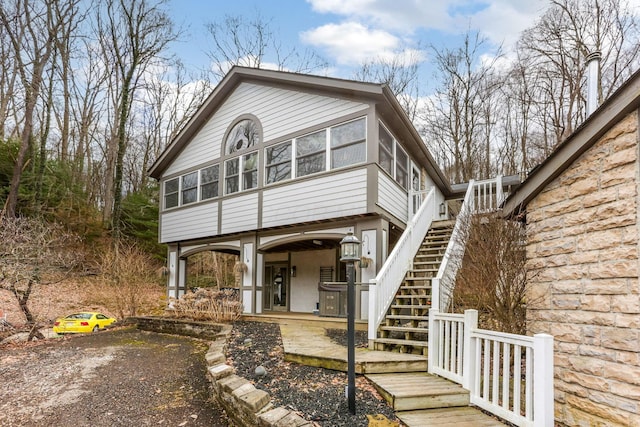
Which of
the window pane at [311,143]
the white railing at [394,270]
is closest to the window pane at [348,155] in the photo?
the window pane at [311,143]

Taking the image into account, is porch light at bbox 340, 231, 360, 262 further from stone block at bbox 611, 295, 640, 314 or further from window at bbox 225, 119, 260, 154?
window at bbox 225, 119, 260, 154

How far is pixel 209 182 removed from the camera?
11.6m

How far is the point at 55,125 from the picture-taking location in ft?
62.9

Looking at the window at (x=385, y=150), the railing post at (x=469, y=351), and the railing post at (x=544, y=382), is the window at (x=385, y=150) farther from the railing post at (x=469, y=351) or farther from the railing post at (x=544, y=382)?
the railing post at (x=544, y=382)

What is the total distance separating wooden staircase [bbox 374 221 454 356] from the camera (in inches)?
215

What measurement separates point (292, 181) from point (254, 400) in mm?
6153

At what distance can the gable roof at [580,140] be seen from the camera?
3131mm

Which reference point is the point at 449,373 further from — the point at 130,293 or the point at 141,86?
the point at 141,86

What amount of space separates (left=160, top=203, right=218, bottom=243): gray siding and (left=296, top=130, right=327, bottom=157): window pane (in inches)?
138

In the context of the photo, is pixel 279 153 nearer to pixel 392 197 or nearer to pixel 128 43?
pixel 392 197

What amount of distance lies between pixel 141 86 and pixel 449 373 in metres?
20.1

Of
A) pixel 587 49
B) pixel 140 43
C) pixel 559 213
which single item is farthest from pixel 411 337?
pixel 140 43

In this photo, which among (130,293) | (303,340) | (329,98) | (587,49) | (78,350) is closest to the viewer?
(303,340)

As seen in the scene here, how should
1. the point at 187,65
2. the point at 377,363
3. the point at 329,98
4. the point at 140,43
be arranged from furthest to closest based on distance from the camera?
1. the point at 187,65
2. the point at 140,43
3. the point at 329,98
4. the point at 377,363
